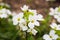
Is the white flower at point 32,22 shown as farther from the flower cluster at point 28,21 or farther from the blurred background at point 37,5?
the blurred background at point 37,5

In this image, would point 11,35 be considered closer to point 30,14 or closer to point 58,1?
point 30,14

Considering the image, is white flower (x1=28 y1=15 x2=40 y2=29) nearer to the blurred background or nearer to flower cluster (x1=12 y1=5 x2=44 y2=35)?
flower cluster (x1=12 y1=5 x2=44 y2=35)

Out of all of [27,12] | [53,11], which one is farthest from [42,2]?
[27,12]

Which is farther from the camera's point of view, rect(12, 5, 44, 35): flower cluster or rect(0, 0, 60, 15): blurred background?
rect(0, 0, 60, 15): blurred background

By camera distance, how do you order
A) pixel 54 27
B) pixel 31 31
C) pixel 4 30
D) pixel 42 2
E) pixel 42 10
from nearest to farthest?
pixel 31 31
pixel 54 27
pixel 4 30
pixel 42 10
pixel 42 2

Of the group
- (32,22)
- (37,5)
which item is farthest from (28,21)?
(37,5)

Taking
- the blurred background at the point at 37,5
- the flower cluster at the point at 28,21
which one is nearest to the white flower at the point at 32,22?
the flower cluster at the point at 28,21

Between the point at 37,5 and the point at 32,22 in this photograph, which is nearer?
the point at 32,22

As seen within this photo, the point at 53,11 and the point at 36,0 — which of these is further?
the point at 36,0

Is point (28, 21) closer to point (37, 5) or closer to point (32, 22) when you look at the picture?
point (32, 22)

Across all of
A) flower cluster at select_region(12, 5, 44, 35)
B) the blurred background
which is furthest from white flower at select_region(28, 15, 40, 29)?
the blurred background

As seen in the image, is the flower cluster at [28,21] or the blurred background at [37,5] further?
the blurred background at [37,5]
